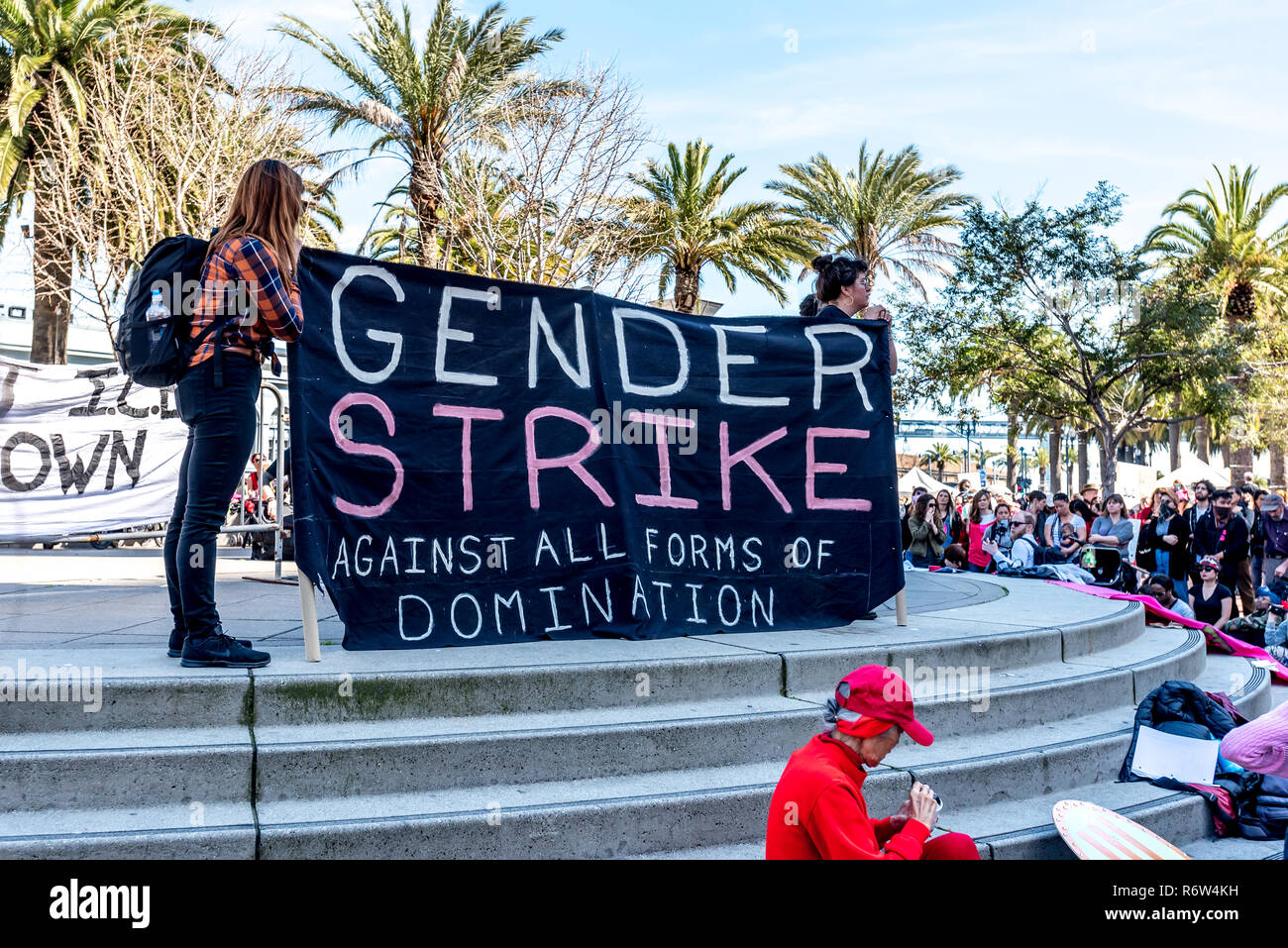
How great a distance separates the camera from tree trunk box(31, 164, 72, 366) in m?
17.8

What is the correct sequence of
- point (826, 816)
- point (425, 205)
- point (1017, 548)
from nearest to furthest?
point (826, 816) < point (1017, 548) < point (425, 205)

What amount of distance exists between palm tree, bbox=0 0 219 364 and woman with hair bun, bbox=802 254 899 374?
1634 centimetres

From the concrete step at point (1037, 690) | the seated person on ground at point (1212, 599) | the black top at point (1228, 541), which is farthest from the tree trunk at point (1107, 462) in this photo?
the concrete step at point (1037, 690)

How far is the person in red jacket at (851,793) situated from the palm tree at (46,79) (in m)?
18.6

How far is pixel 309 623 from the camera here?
409cm

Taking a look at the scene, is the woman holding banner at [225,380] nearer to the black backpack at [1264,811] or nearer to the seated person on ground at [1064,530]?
the black backpack at [1264,811]

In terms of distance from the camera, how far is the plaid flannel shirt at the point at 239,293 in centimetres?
379

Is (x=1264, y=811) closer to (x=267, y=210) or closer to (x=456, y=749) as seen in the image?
(x=456, y=749)

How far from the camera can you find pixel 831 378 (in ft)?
19.4

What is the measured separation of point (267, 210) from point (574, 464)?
6.25 ft

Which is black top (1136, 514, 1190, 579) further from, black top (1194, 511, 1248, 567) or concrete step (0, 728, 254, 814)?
concrete step (0, 728, 254, 814)

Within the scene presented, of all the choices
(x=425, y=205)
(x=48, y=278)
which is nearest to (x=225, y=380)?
(x=425, y=205)

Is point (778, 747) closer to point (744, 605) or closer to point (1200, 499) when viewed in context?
point (744, 605)
